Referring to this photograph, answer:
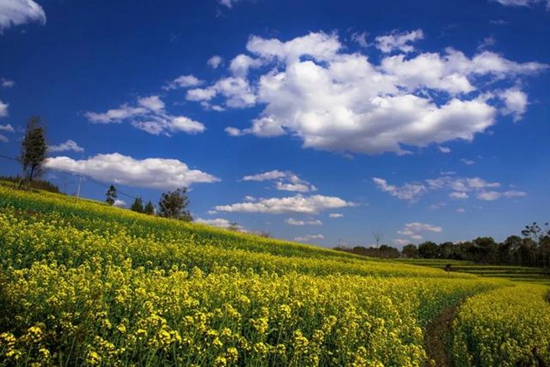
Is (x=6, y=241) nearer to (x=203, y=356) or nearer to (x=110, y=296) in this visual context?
(x=110, y=296)

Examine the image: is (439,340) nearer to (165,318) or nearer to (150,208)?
(165,318)

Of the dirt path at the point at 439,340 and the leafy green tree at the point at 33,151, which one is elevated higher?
the leafy green tree at the point at 33,151

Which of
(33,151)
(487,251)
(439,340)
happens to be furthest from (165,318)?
(487,251)

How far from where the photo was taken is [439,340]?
16.4 meters

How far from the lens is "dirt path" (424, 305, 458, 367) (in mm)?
14062

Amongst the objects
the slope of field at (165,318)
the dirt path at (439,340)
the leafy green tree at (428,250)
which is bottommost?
the dirt path at (439,340)

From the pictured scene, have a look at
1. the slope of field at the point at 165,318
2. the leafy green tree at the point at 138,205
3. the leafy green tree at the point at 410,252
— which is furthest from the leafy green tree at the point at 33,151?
the leafy green tree at the point at 410,252

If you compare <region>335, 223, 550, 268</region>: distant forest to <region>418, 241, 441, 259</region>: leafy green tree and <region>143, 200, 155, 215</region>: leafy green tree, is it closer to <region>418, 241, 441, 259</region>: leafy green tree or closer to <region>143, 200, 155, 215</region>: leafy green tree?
<region>418, 241, 441, 259</region>: leafy green tree

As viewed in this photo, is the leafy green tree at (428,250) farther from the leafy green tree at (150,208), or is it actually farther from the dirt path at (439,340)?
the dirt path at (439,340)

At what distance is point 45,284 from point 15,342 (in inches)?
90.4

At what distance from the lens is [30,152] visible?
1954 inches

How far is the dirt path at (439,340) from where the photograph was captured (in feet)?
46.1

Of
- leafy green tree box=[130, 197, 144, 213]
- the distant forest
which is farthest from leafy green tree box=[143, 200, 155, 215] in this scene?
the distant forest

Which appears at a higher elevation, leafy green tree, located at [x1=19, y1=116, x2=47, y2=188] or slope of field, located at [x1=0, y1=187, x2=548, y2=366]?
leafy green tree, located at [x1=19, y1=116, x2=47, y2=188]
